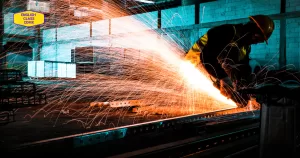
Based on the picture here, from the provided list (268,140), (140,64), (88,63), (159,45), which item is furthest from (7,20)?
(268,140)

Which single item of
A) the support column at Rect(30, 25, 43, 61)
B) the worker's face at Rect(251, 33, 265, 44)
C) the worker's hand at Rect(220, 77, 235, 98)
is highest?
the support column at Rect(30, 25, 43, 61)

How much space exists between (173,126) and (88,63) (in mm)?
16168

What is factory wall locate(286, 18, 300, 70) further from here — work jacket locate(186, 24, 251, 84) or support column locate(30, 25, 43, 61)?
support column locate(30, 25, 43, 61)

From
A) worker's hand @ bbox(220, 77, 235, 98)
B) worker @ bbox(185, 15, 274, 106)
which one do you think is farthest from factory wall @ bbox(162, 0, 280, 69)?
worker @ bbox(185, 15, 274, 106)

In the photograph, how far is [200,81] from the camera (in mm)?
6438

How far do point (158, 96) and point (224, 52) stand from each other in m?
4.63

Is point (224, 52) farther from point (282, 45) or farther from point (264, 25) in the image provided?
point (282, 45)

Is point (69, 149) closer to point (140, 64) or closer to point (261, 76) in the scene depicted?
point (261, 76)

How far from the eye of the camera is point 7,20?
21.2 meters

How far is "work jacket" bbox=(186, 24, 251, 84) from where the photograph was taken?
5242 mm

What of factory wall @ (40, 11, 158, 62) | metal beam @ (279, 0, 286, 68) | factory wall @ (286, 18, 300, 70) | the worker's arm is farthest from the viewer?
factory wall @ (40, 11, 158, 62)

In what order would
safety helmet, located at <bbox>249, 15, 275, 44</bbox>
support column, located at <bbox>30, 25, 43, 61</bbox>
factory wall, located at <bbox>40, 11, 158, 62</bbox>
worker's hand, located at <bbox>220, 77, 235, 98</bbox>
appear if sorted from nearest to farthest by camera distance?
safety helmet, located at <bbox>249, 15, 275, 44</bbox> < worker's hand, located at <bbox>220, 77, 235, 98</bbox> < factory wall, located at <bbox>40, 11, 158, 62</bbox> < support column, located at <bbox>30, 25, 43, 61</bbox>

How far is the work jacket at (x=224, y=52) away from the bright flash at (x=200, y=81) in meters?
0.26

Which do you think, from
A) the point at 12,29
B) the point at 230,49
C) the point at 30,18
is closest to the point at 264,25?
the point at 230,49
